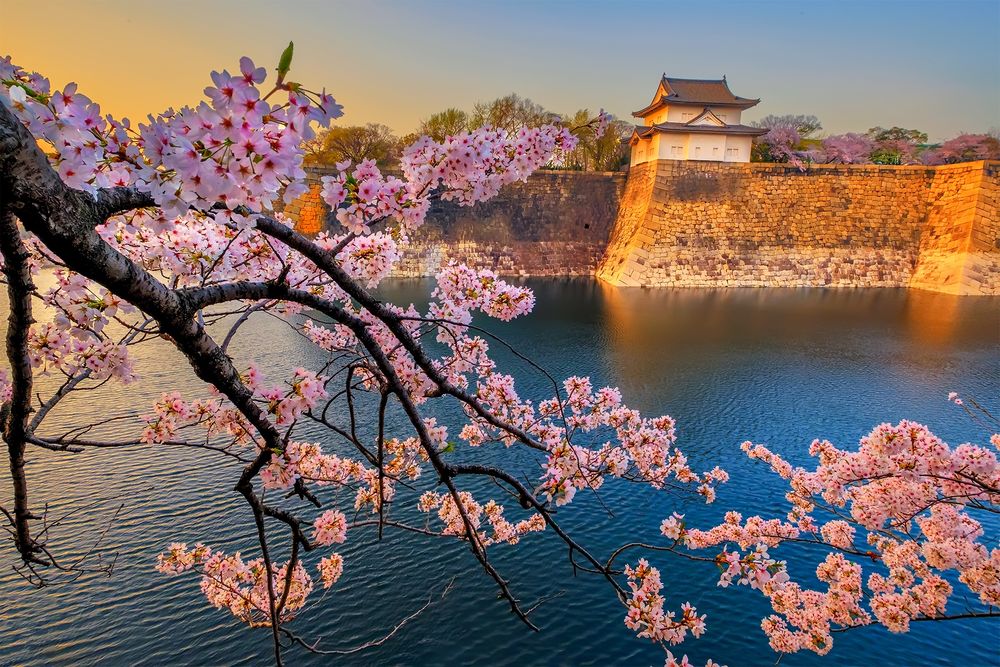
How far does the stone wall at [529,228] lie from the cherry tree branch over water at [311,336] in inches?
1077

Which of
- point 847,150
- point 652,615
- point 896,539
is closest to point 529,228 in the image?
point 847,150

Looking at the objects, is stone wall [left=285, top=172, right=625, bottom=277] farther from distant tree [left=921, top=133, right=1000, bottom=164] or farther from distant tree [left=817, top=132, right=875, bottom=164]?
distant tree [left=921, top=133, right=1000, bottom=164]

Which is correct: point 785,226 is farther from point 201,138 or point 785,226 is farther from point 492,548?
point 201,138

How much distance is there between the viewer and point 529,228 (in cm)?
3650

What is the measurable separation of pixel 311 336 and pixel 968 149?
53.6 meters

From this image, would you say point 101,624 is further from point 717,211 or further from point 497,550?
point 717,211

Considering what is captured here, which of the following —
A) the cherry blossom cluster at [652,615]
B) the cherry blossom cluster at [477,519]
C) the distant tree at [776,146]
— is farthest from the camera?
the distant tree at [776,146]

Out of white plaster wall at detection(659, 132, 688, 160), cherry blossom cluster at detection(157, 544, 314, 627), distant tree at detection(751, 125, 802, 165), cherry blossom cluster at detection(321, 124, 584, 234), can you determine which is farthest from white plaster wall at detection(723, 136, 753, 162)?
cherry blossom cluster at detection(157, 544, 314, 627)

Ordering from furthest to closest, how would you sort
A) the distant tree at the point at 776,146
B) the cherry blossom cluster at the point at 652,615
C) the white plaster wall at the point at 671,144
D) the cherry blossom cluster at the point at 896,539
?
the distant tree at the point at 776,146 < the white plaster wall at the point at 671,144 < the cherry blossom cluster at the point at 896,539 < the cherry blossom cluster at the point at 652,615

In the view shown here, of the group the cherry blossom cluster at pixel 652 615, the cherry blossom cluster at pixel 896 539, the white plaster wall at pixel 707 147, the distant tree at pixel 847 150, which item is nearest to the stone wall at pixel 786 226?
the white plaster wall at pixel 707 147

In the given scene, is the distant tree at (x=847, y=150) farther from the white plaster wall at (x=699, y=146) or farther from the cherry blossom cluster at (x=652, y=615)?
the cherry blossom cluster at (x=652, y=615)

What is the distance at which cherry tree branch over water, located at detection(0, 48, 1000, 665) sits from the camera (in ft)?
4.99

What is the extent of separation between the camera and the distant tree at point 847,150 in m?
41.0

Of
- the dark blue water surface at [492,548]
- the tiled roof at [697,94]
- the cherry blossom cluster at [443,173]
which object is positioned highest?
the tiled roof at [697,94]
